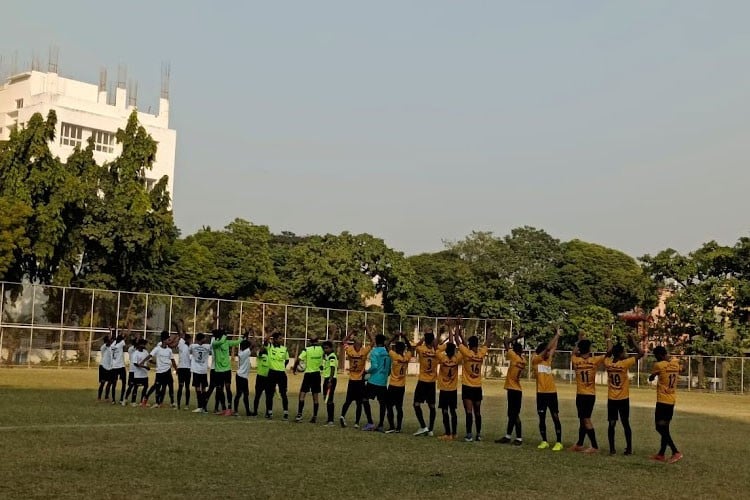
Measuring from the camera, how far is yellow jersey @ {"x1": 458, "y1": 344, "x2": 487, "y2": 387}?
64.5 feet

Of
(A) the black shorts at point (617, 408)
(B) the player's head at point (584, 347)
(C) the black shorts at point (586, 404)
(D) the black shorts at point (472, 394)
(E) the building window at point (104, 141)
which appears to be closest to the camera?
(A) the black shorts at point (617, 408)

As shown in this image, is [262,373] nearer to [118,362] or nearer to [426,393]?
[426,393]

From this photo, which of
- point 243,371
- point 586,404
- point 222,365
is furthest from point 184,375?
point 586,404

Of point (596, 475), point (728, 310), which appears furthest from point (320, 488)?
point (728, 310)

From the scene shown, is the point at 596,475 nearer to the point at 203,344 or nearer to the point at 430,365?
the point at 430,365

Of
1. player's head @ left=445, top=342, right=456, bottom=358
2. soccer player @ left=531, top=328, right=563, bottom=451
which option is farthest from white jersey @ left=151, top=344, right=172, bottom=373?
soccer player @ left=531, top=328, right=563, bottom=451

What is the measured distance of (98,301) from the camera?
176ft

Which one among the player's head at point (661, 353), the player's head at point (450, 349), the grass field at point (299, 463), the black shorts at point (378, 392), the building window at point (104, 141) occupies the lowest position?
the grass field at point (299, 463)

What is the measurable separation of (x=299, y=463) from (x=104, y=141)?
8518 centimetres

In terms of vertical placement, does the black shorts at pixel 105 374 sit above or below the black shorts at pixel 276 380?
below

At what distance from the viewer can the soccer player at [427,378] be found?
67.4 ft

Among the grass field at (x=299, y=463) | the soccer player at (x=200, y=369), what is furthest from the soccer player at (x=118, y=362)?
the soccer player at (x=200, y=369)

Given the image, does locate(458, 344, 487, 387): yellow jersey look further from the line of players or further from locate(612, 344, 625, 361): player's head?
locate(612, 344, 625, 361): player's head

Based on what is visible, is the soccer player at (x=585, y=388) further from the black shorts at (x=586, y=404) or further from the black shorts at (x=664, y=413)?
the black shorts at (x=664, y=413)
